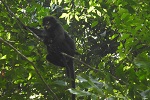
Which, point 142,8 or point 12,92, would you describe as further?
point 12,92

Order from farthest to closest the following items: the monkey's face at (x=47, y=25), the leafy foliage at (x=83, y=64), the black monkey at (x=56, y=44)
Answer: the monkey's face at (x=47, y=25) → the black monkey at (x=56, y=44) → the leafy foliage at (x=83, y=64)

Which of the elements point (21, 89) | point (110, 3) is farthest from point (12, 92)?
point (110, 3)

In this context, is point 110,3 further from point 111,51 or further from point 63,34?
point 111,51

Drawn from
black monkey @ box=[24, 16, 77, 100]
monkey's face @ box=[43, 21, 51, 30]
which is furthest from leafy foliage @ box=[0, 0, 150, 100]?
monkey's face @ box=[43, 21, 51, 30]

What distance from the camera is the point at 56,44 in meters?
4.83

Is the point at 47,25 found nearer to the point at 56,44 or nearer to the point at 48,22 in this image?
the point at 48,22

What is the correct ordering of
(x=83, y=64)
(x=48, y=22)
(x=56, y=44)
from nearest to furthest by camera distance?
1. (x=83, y=64)
2. (x=56, y=44)
3. (x=48, y=22)

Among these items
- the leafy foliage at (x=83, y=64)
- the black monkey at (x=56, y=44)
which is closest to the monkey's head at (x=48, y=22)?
the black monkey at (x=56, y=44)

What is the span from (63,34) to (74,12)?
833 millimetres

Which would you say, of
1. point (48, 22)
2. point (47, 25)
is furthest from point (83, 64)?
point (48, 22)

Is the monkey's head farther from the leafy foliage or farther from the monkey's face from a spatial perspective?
the leafy foliage

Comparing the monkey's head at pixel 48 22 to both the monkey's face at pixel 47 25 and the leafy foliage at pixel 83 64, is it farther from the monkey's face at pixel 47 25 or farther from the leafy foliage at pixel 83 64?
the leafy foliage at pixel 83 64

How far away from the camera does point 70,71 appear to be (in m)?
4.63

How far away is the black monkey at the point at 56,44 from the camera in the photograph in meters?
4.66
